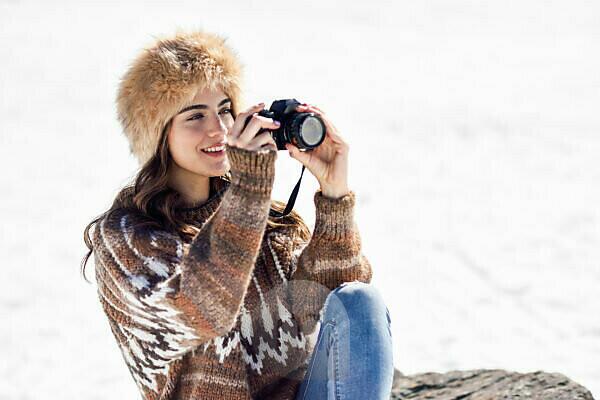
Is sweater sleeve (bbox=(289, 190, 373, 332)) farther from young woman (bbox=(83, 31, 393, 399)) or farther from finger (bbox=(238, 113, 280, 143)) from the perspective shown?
finger (bbox=(238, 113, 280, 143))

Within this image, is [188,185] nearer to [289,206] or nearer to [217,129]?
[217,129]

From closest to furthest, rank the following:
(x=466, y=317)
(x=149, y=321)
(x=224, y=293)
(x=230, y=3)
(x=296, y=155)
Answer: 1. (x=224, y=293)
2. (x=149, y=321)
3. (x=296, y=155)
4. (x=466, y=317)
5. (x=230, y=3)

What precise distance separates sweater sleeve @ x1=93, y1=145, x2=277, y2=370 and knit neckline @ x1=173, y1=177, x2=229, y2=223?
18 cm

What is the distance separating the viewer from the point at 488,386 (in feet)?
9.14

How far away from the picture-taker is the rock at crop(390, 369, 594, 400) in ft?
8.68

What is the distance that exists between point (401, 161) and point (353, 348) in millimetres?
4430

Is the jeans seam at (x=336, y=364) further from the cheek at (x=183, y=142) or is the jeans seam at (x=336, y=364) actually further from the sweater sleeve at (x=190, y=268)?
the cheek at (x=183, y=142)

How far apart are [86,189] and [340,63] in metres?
3.80

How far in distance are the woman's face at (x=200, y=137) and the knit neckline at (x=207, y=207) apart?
0.10m

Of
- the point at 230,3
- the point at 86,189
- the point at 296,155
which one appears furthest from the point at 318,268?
the point at 230,3

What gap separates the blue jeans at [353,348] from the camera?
6.48 ft

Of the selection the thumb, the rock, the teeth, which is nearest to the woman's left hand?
the thumb

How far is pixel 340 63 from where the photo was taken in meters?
8.76

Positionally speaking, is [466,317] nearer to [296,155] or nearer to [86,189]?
[296,155]
